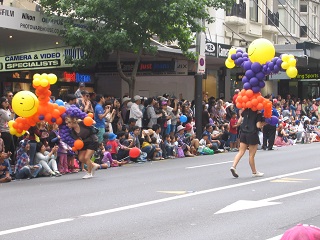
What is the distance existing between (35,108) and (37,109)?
0.09 metres

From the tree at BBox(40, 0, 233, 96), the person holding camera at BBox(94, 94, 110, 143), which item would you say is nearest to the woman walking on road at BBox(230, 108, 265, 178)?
the person holding camera at BBox(94, 94, 110, 143)

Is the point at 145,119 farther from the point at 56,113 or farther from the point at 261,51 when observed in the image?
the point at 261,51

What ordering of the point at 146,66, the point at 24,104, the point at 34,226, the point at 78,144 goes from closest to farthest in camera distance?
the point at 34,226 → the point at 24,104 → the point at 78,144 → the point at 146,66

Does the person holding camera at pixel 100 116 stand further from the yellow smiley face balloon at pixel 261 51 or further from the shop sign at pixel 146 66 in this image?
the shop sign at pixel 146 66

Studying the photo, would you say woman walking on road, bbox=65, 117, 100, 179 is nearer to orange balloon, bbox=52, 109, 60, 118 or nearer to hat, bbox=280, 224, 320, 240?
orange balloon, bbox=52, 109, 60, 118

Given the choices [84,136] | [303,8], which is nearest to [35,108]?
[84,136]

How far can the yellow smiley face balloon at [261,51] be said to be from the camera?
14.5 metres

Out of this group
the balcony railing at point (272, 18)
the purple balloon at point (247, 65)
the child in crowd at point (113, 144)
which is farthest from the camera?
the balcony railing at point (272, 18)

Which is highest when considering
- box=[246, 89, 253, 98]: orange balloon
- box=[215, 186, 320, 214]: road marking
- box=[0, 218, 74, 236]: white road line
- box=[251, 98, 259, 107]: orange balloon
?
box=[246, 89, 253, 98]: orange balloon

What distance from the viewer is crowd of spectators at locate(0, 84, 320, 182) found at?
Answer: 16.2 metres

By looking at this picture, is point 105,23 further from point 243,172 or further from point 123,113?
point 243,172

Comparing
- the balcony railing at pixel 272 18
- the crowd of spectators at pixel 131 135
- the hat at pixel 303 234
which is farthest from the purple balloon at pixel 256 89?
the balcony railing at pixel 272 18

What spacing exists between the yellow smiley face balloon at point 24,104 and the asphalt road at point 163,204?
152 cm

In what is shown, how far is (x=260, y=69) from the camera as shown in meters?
14.7
